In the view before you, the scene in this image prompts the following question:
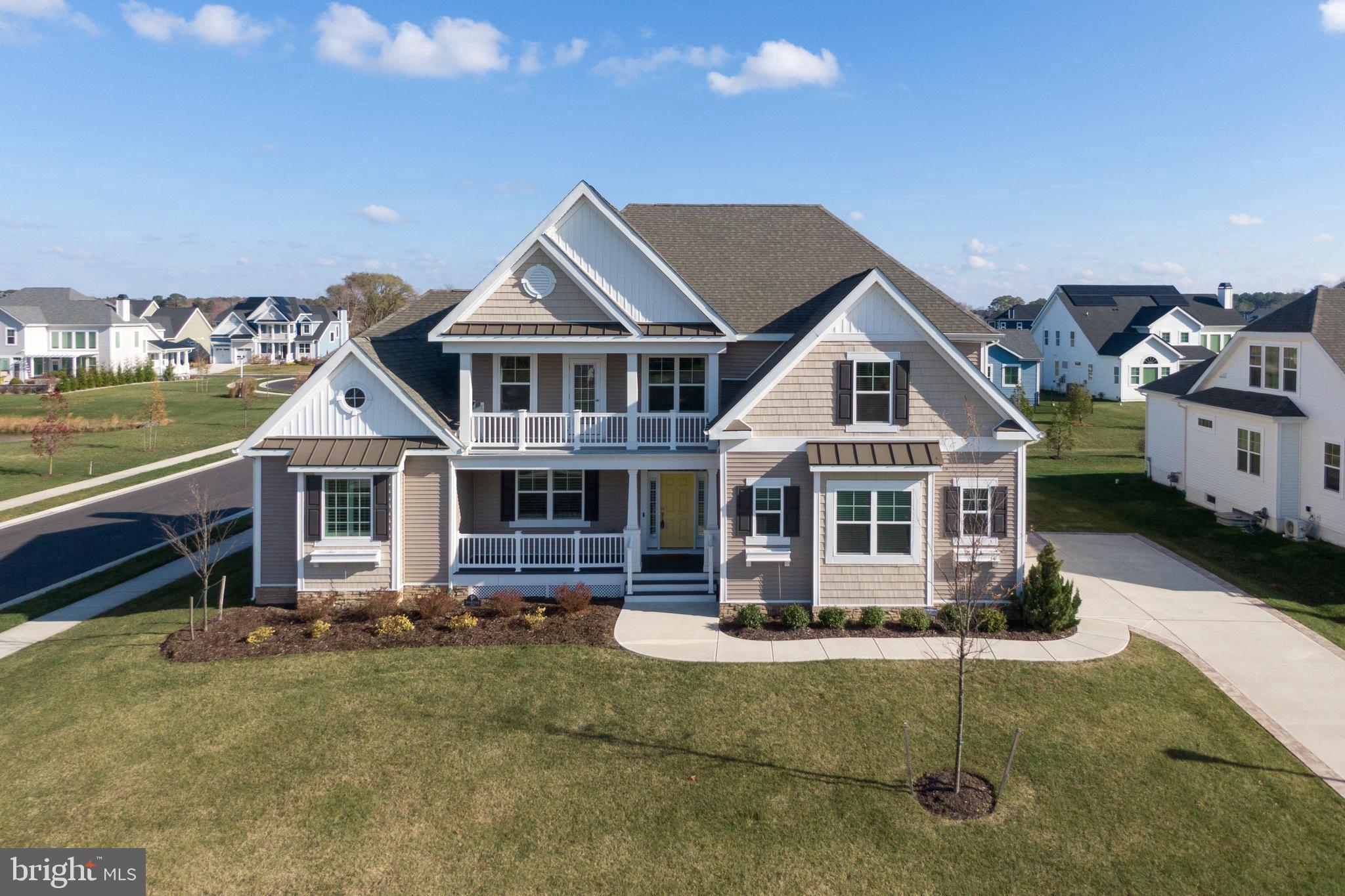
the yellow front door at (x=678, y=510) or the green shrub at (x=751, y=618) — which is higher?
the yellow front door at (x=678, y=510)

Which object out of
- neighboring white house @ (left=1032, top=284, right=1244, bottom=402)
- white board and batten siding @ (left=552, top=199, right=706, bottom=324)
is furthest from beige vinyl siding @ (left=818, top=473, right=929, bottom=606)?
neighboring white house @ (left=1032, top=284, right=1244, bottom=402)

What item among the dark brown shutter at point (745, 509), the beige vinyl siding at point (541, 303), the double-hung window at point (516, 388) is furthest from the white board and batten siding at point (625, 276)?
the dark brown shutter at point (745, 509)

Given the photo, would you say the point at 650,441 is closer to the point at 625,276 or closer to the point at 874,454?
the point at 625,276

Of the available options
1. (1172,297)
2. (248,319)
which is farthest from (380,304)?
(1172,297)

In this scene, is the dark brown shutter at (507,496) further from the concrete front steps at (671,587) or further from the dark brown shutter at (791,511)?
the dark brown shutter at (791,511)

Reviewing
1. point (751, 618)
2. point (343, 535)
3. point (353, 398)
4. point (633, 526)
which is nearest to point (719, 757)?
point (751, 618)
